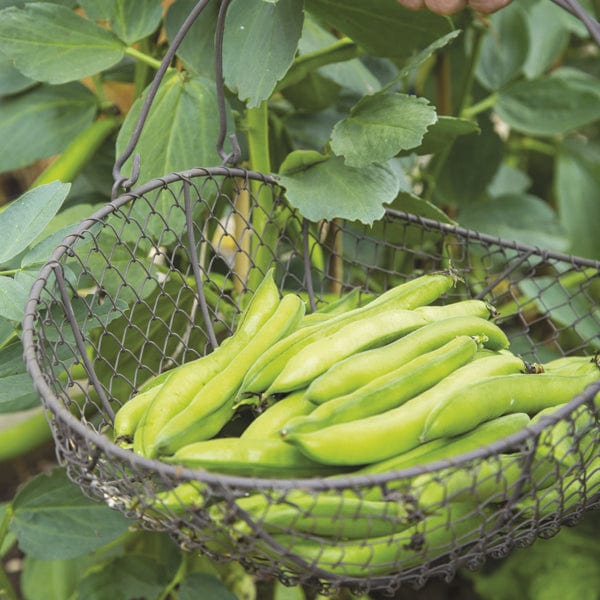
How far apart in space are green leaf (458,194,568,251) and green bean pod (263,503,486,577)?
742 millimetres

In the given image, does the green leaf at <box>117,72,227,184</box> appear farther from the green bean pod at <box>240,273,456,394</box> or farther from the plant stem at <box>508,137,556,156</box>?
the plant stem at <box>508,137,556,156</box>

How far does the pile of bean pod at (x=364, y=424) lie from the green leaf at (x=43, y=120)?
501 millimetres

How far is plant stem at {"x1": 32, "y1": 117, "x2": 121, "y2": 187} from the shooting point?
3.72ft

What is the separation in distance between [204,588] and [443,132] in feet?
1.85

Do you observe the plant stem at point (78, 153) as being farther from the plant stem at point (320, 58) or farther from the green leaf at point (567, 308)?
the green leaf at point (567, 308)

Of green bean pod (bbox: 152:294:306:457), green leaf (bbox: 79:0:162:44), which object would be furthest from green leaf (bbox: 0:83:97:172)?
green bean pod (bbox: 152:294:306:457)

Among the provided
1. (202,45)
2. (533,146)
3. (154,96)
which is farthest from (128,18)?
(533,146)

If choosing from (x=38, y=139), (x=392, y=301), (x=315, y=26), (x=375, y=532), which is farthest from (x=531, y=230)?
(x=375, y=532)

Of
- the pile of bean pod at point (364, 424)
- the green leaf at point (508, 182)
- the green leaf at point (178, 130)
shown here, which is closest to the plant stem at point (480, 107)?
the green leaf at point (508, 182)

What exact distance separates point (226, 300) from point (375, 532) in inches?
20.1

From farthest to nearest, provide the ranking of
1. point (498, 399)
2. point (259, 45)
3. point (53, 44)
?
1. point (53, 44)
2. point (259, 45)
3. point (498, 399)

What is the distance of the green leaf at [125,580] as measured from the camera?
109 cm

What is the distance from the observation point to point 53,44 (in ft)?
3.16

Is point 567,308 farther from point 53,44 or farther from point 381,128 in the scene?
point 53,44
